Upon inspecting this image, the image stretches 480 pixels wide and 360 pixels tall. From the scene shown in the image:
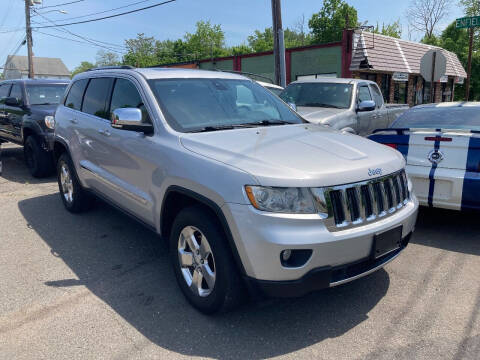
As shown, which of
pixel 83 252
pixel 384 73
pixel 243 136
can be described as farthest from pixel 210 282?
pixel 384 73

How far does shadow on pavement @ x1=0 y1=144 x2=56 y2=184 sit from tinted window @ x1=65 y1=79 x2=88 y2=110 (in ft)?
9.21

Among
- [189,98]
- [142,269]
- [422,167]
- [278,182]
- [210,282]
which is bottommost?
[142,269]

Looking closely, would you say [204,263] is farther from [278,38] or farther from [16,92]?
[278,38]

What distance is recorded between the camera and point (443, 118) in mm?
5352

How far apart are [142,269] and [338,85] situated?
19.1ft

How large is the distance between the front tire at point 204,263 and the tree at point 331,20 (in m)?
51.1

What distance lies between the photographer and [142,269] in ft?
13.3

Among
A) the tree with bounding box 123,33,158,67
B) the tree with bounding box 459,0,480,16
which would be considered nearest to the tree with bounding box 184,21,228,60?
the tree with bounding box 123,33,158,67

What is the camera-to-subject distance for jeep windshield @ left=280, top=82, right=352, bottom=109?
8039mm

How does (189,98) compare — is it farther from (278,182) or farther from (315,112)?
(315,112)

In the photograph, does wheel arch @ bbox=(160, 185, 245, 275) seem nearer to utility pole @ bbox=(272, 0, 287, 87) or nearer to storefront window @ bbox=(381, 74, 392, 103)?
utility pole @ bbox=(272, 0, 287, 87)

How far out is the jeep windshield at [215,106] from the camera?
11.9 feet

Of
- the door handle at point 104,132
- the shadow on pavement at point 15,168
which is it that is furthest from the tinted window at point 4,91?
the door handle at point 104,132

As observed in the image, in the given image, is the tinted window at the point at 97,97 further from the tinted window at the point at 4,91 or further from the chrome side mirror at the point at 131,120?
the tinted window at the point at 4,91
